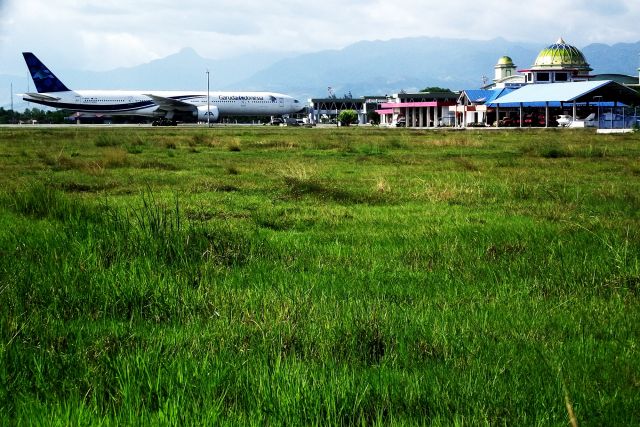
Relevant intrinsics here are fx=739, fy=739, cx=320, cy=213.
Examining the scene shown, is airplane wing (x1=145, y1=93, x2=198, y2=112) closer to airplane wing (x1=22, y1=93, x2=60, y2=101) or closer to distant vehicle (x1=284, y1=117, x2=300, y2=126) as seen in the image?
airplane wing (x1=22, y1=93, x2=60, y2=101)

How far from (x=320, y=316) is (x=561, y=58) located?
118m

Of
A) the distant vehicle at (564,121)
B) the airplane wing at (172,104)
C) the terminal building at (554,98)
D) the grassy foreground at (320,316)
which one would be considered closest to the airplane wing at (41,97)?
the airplane wing at (172,104)

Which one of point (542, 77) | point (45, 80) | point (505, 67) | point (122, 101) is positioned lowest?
point (122, 101)

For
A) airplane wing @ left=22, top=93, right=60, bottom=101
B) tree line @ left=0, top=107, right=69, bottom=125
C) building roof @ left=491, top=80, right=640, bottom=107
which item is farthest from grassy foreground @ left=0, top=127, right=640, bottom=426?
tree line @ left=0, top=107, right=69, bottom=125

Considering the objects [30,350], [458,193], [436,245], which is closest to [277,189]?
[458,193]

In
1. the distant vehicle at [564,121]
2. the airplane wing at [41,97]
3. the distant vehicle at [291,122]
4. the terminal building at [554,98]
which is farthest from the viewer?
the distant vehicle at [291,122]

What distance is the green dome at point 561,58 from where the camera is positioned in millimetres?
114125

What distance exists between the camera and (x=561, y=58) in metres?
114

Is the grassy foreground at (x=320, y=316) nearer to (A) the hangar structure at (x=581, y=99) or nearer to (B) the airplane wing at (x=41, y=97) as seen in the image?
(A) the hangar structure at (x=581, y=99)

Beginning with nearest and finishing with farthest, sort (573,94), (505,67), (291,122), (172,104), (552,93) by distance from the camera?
(573,94) → (552,93) → (172,104) → (291,122) → (505,67)

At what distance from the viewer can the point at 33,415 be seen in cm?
352

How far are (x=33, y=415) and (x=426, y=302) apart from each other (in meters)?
3.32

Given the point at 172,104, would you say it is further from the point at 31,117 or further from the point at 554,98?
the point at 31,117

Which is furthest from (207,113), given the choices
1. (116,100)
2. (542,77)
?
(542,77)
